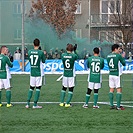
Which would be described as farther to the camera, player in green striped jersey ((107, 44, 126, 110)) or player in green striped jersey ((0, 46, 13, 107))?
player in green striped jersey ((0, 46, 13, 107))

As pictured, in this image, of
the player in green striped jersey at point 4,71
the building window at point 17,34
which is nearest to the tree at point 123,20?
the building window at point 17,34

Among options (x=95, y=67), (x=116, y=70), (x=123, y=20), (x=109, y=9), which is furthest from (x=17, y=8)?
(x=116, y=70)

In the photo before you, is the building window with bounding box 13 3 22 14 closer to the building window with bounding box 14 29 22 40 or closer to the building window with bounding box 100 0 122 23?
the building window with bounding box 14 29 22 40

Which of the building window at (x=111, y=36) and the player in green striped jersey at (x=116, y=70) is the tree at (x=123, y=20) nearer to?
the building window at (x=111, y=36)

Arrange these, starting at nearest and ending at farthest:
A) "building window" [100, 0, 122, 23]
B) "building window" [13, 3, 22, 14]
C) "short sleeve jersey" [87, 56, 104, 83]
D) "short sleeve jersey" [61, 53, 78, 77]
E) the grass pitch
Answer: the grass pitch → "short sleeve jersey" [87, 56, 104, 83] → "short sleeve jersey" [61, 53, 78, 77] → "building window" [13, 3, 22, 14] → "building window" [100, 0, 122, 23]

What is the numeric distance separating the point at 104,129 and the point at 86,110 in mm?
2539

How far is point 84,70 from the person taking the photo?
87.0 feet

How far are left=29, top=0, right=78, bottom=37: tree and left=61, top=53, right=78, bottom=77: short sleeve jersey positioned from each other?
22.8 meters

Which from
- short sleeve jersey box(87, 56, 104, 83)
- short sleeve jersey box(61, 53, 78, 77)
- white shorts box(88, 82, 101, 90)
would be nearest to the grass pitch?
white shorts box(88, 82, 101, 90)

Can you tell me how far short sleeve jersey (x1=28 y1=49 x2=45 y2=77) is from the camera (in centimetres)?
1167

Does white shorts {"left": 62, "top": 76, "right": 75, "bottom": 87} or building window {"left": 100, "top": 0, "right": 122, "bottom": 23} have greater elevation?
building window {"left": 100, "top": 0, "right": 122, "bottom": 23}

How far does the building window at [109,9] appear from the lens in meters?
36.8

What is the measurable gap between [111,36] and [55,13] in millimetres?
5917

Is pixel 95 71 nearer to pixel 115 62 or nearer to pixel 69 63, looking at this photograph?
pixel 115 62
